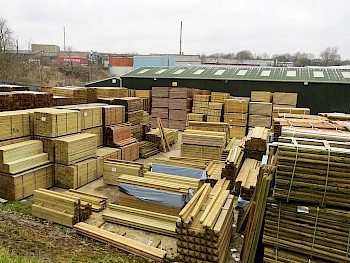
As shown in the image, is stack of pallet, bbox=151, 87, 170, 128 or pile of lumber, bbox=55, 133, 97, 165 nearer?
pile of lumber, bbox=55, 133, 97, 165

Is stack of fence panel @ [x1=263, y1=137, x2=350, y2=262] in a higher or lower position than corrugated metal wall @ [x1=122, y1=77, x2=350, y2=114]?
lower

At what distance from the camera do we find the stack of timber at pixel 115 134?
16750mm

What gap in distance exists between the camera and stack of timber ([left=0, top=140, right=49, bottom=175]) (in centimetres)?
1140

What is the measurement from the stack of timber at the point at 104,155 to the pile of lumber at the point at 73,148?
642 millimetres

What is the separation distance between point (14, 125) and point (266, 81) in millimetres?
20587

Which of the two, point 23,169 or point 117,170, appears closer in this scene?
point 23,169

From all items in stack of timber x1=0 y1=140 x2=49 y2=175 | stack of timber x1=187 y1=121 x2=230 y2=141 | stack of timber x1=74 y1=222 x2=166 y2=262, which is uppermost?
stack of timber x1=187 y1=121 x2=230 y2=141

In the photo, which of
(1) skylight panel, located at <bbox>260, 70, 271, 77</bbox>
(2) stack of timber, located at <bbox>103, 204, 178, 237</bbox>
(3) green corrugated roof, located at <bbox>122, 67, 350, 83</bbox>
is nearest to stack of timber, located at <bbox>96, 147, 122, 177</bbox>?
(2) stack of timber, located at <bbox>103, 204, 178, 237</bbox>

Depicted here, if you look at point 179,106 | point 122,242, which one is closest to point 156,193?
point 122,242

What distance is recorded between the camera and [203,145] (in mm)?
16484

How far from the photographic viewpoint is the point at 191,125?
19.4 meters

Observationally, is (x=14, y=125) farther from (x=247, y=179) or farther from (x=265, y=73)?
(x=265, y=73)

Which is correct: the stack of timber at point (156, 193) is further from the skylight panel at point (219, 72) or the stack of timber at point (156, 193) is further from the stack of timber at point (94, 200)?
the skylight panel at point (219, 72)

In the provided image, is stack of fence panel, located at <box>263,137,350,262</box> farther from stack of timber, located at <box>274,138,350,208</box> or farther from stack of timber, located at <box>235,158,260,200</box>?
stack of timber, located at <box>235,158,260,200</box>
